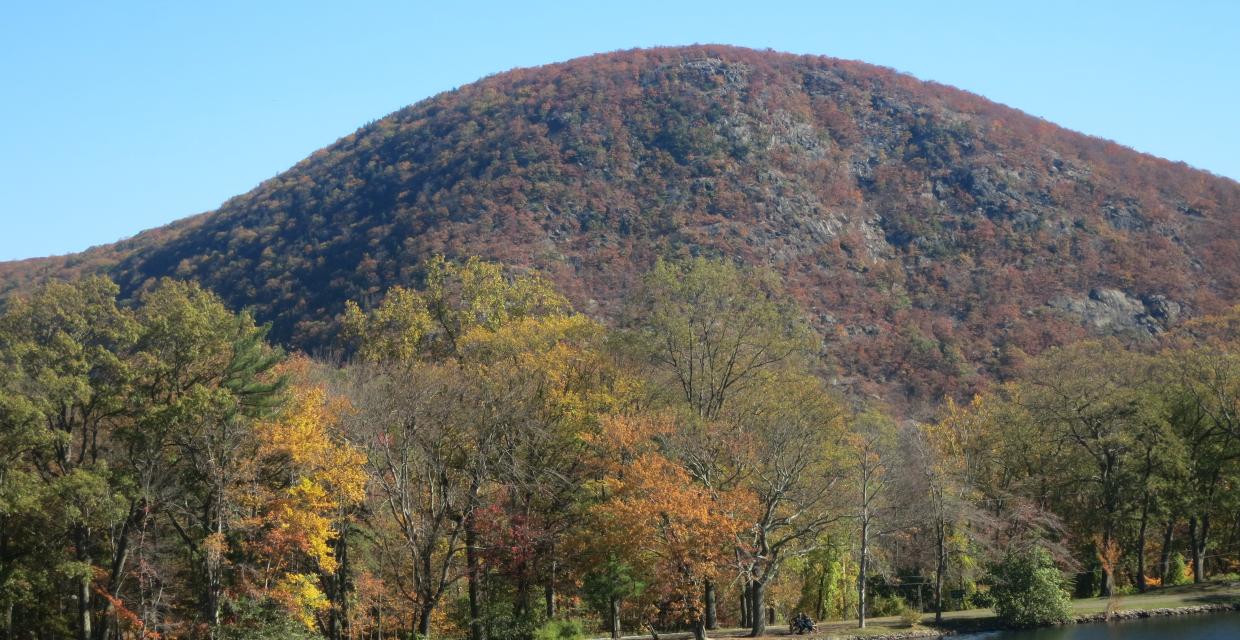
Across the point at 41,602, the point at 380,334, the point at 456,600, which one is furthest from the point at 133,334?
the point at 380,334

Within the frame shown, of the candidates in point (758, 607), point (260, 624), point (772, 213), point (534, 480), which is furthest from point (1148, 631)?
point (772, 213)

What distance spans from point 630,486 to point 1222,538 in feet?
119

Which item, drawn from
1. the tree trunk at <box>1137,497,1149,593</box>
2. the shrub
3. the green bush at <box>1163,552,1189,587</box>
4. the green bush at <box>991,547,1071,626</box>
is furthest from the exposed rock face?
the green bush at <box>991,547,1071,626</box>

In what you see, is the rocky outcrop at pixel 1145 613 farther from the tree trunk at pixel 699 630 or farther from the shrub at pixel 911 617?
the tree trunk at pixel 699 630

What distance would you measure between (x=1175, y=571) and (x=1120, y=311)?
58.2m

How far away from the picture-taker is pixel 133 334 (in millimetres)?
35750

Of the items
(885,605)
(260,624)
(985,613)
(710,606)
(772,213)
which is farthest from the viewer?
(772,213)

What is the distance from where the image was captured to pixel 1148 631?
38.8 metres

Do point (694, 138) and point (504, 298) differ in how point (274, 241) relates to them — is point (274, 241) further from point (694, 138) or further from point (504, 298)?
point (504, 298)

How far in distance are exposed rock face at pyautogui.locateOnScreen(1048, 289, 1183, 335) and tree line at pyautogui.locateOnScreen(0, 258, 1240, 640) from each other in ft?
173

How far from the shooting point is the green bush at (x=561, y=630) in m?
35.7

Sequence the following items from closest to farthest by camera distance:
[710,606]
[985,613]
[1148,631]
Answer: [1148,631]
[710,606]
[985,613]

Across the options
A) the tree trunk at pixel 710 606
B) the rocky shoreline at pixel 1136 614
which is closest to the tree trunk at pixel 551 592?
the tree trunk at pixel 710 606

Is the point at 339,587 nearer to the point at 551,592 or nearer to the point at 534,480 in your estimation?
the point at 551,592
